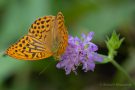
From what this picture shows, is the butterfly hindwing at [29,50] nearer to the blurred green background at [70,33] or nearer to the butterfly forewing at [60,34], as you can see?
the butterfly forewing at [60,34]

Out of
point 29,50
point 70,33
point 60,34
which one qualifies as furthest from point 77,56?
point 70,33

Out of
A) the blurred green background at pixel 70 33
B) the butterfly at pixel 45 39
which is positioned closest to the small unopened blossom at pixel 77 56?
the butterfly at pixel 45 39

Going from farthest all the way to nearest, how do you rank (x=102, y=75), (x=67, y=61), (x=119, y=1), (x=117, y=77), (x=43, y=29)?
(x=119, y=1), (x=102, y=75), (x=117, y=77), (x=67, y=61), (x=43, y=29)

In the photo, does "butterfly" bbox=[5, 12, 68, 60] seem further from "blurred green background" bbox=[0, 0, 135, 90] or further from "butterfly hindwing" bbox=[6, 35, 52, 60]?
"blurred green background" bbox=[0, 0, 135, 90]

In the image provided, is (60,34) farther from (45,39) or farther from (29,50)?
(29,50)

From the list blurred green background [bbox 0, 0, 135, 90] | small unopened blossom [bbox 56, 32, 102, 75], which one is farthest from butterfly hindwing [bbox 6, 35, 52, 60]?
blurred green background [bbox 0, 0, 135, 90]

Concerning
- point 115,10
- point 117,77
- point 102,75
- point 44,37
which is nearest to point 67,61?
point 44,37

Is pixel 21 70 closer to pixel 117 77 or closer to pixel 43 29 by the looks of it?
A: pixel 117 77
